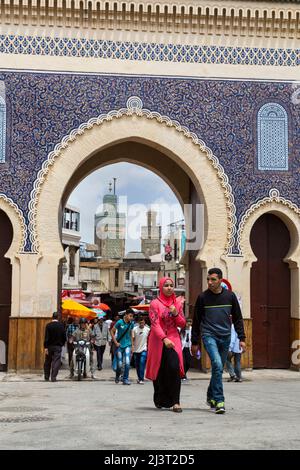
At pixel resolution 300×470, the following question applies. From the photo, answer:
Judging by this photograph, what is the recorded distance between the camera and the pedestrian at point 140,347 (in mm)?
11867

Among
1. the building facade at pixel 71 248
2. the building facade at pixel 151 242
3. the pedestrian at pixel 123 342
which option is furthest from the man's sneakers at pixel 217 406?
the building facade at pixel 151 242

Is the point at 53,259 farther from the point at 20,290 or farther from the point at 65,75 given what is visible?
the point at 65,75

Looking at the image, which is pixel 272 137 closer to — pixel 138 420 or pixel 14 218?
pixel 14 218

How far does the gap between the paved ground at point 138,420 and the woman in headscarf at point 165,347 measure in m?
0.21

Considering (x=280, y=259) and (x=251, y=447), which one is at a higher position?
(x=280, y=259)

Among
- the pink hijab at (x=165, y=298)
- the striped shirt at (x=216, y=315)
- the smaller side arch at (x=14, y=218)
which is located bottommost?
the striped shirt at (x=216, y=315)

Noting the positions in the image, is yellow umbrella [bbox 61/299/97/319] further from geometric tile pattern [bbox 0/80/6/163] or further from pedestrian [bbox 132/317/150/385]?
pedestrian [bbox 132/317/150/385]

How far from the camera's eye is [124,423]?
6.24 metres

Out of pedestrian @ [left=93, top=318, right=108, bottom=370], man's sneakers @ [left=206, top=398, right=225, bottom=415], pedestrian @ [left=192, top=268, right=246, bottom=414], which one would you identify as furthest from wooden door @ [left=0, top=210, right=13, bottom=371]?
man's sneakers @ [left=206, top=398, right=225, bottom=415]

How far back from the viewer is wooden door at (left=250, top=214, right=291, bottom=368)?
45.8 feet

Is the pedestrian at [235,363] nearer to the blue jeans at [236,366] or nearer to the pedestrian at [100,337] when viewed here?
the blue jeans at [236,366]

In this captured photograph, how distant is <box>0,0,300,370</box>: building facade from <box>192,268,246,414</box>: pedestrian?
6.16 meters

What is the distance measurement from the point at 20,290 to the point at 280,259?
469 cm
